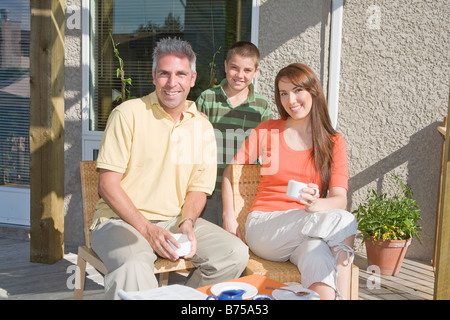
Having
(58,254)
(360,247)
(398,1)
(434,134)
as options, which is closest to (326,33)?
(398,1)

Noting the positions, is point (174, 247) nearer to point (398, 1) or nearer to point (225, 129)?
point (225, 129)

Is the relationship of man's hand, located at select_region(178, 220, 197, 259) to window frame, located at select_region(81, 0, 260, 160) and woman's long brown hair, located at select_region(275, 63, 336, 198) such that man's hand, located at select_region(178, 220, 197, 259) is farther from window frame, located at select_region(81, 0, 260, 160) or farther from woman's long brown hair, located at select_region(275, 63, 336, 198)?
window frame, located at select_region(81, 0, 260, 160)

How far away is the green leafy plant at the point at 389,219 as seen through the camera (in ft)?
11.2

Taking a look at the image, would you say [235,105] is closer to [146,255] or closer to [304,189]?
[304,189]

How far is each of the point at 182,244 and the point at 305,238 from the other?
2.09 feet

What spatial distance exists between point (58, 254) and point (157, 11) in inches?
96.8

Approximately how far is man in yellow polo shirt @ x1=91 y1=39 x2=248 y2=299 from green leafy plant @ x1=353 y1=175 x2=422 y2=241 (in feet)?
5.32

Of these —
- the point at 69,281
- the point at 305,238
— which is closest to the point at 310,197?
the point at 305,238

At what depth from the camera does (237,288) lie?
1.63 meters

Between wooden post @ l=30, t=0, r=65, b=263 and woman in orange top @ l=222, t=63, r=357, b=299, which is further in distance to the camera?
wooden post @ l=30, t=0, r=65, b=263

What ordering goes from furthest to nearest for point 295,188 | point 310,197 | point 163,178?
point 163,178 → point 310,197 → point 295,188

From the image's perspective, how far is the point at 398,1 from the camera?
3.75 meters

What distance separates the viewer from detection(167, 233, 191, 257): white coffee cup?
2.06m

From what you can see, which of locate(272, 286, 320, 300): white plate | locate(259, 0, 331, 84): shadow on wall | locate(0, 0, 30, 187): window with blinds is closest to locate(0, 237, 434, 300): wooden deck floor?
locate(0, 0, 30, 187): window with blinds
